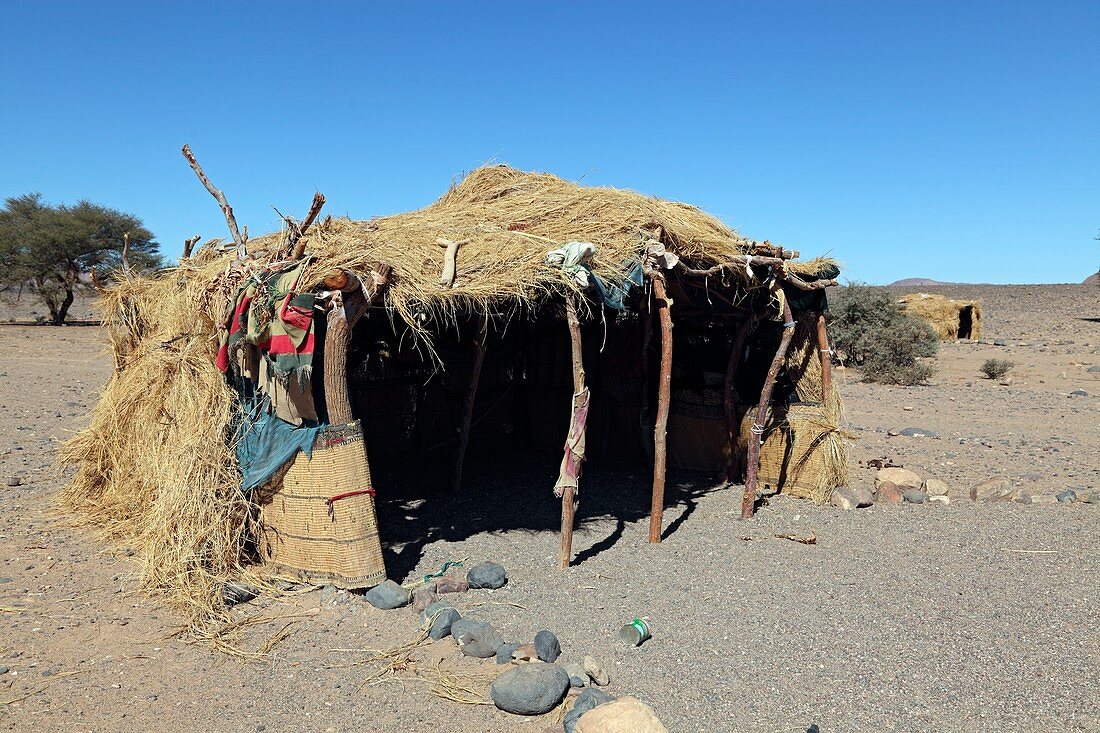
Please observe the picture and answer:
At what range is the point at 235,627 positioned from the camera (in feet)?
15.7

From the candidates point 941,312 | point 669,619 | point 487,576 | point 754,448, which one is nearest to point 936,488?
point 754,448

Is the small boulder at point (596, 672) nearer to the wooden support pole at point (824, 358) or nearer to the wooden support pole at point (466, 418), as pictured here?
the wooden support pole at point (466, 418)

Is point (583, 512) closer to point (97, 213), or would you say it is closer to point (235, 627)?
point (235, 627)

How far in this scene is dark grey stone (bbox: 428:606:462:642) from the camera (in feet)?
15.6

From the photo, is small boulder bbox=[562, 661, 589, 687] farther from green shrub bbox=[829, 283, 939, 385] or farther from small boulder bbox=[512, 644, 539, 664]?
green shrub bbox=[829, 283, 939, 385]

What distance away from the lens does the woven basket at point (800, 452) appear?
781 cm

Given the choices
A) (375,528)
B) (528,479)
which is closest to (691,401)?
(528,479)

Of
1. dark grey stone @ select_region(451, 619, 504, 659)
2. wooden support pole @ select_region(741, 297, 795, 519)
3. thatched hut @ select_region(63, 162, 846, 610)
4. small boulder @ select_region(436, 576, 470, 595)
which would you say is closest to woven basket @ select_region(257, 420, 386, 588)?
thatched hut @ select_region(63, 162, 846, 610)

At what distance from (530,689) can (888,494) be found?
513cm

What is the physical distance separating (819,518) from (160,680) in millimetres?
5548

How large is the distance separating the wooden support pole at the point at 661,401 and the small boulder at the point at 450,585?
5.80 ft

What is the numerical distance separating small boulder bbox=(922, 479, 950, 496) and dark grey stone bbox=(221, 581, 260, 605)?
6.54 meters

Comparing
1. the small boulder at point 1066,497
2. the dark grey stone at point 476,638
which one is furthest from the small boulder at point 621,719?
the small boulder at point 1066,497

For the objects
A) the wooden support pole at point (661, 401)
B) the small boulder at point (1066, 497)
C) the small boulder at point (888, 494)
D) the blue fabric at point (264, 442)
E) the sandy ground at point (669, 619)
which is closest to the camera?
the sandy ground at point (669, 619)
